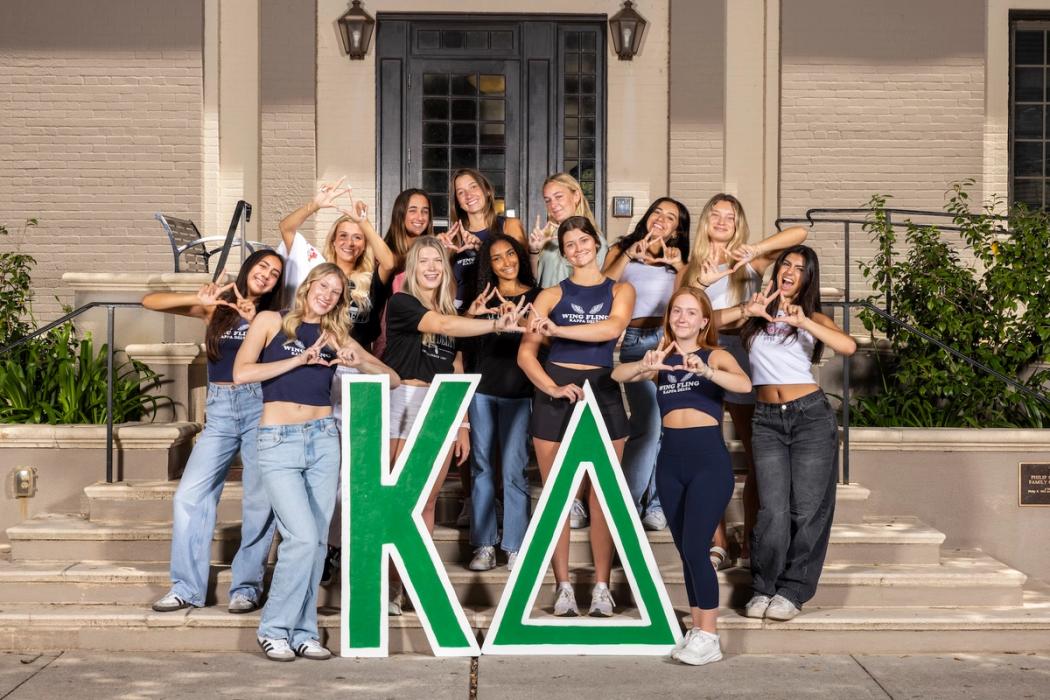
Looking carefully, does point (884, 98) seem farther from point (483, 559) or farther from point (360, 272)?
point (483, 559)

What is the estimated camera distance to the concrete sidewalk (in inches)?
201

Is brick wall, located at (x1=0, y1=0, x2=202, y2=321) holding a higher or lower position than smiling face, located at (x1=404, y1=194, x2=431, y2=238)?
higher

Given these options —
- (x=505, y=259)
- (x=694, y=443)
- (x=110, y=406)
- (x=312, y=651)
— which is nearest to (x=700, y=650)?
(x=694, y=443)

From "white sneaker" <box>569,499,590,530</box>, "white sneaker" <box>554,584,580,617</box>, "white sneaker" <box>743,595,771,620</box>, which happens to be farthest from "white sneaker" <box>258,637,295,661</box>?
A: "white sneaker" <box>743,595,771,620</box>

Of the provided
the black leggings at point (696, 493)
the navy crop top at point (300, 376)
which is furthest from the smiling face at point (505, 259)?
the black leggings at point (696, 493)

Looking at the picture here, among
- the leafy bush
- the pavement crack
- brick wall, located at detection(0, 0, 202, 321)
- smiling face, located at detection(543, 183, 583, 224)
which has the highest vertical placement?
brick wall, located at detection(0, 0, 202, 321)

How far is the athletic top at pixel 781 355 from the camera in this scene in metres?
5.86

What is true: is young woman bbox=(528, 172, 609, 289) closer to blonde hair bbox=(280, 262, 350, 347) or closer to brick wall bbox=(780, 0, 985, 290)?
blonde hair bbox=(280, 262, 350, 347)

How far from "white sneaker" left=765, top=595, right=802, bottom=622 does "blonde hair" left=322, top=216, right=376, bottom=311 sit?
2.39 m

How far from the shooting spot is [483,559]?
6.14 m

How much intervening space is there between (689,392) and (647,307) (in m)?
0.83

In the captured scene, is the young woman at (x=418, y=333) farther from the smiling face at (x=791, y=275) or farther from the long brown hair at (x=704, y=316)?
the smiling face at (x=791, y=275)

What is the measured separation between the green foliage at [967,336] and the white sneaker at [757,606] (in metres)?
2.51

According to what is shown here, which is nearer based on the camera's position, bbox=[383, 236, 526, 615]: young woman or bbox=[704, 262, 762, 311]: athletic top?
bbox=[383, 236, 526, 615]: young woman
